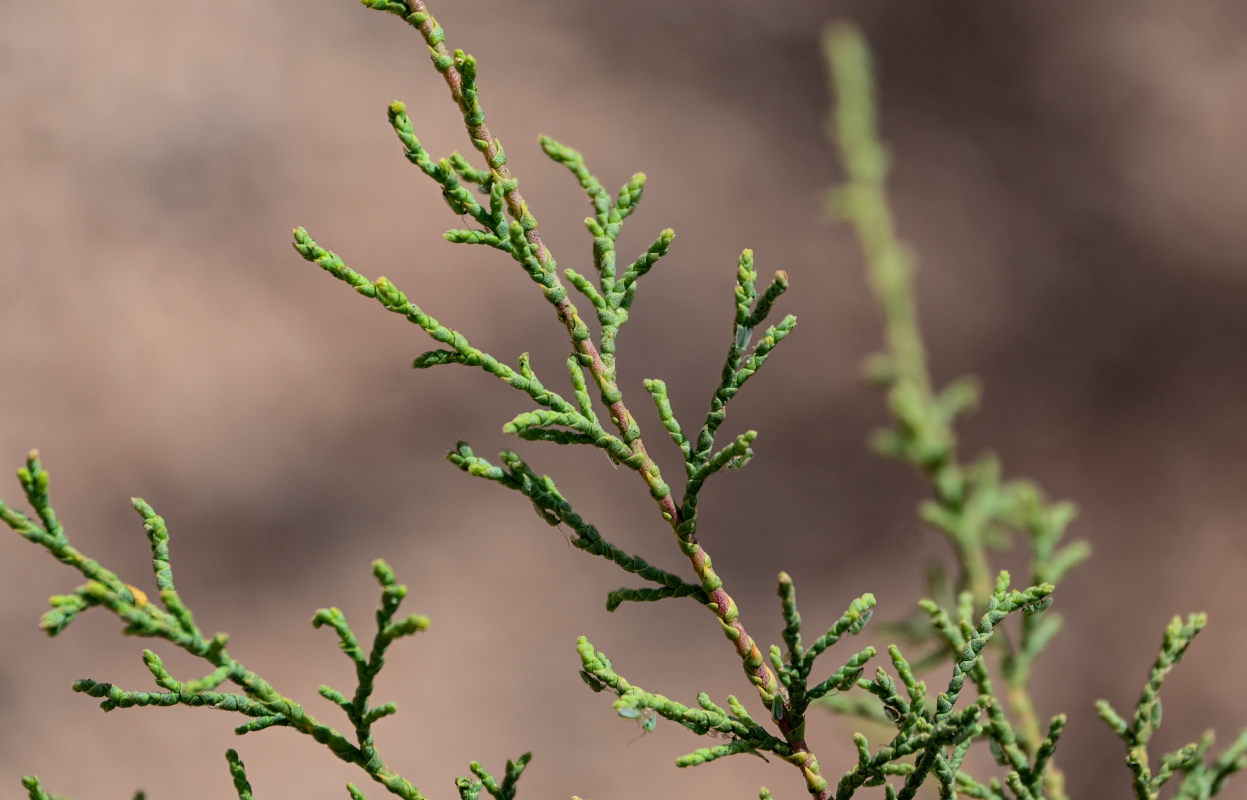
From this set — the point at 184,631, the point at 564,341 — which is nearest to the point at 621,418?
the point at 184,631

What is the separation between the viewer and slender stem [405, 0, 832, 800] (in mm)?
868

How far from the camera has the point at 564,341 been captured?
398cm

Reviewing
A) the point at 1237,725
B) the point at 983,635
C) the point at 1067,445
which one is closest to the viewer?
the point at 983,635

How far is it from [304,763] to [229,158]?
253cm

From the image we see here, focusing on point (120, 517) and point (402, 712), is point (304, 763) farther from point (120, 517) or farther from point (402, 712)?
point (120, 517)

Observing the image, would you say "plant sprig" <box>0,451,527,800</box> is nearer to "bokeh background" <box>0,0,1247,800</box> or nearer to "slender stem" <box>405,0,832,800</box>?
"slender stem" <box>405,0,832,800</box>

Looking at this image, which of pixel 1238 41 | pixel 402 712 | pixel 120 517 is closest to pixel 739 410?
pixel 402 712

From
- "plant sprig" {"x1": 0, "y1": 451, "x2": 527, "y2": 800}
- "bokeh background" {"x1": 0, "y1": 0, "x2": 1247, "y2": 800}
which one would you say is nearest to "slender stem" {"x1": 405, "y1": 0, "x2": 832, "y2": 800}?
"plant sprig" {"x1": 0, "y1": 451, "x2": 527, "y2": 800}

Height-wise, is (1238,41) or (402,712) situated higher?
(1238,41)

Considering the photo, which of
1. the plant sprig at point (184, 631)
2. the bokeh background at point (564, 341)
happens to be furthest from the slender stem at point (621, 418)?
the bokeh background at point (564, 341)

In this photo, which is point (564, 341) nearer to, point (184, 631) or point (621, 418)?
point (621, 418)

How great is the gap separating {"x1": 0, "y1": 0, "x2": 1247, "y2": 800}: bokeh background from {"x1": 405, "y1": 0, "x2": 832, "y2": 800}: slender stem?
258cm

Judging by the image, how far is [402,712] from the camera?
344cm

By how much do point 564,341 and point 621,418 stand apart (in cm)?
309
